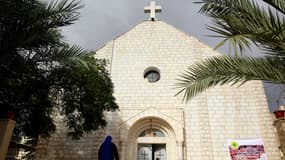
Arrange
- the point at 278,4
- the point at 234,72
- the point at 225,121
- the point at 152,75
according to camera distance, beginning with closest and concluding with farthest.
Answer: the point at 278,4 → the point at 234,72 → the point at 225,121 → the point at 152,75

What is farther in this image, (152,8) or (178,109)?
(152,8)

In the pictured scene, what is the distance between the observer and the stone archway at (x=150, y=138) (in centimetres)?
929

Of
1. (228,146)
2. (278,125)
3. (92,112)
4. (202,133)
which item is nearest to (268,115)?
(278,125)

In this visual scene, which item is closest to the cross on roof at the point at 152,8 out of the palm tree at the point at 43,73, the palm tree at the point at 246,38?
the palm tree at the point at 43,73

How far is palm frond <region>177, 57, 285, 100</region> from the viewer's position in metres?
2.80

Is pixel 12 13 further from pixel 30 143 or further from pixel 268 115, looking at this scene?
pixel 268 115

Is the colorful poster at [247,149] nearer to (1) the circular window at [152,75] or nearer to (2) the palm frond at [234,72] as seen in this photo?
(1) the circular window at [152,75]

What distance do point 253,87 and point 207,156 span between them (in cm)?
352

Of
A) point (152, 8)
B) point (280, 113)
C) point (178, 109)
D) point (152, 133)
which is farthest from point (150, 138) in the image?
point (152, 8)

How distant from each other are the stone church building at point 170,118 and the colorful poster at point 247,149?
158 mm

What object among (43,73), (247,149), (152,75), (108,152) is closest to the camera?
(108,152)

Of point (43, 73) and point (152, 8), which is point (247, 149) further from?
point (152, 8)

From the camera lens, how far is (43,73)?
5.62 metres

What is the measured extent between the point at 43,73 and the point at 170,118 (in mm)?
5354
